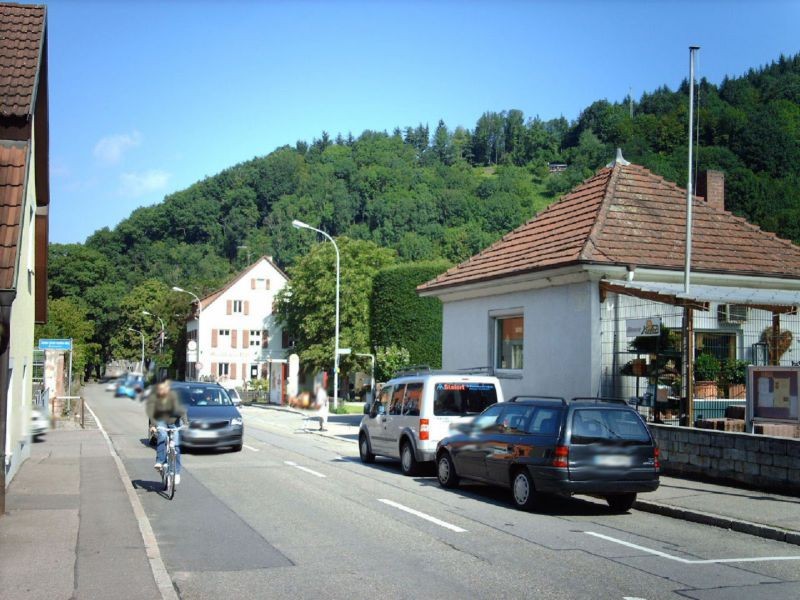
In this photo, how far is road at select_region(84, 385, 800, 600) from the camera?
783 centimetres

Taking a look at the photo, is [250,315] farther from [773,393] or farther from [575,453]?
[575,453]

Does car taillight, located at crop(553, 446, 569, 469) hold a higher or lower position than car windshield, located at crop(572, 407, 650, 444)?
lower

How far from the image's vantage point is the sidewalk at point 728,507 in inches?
435

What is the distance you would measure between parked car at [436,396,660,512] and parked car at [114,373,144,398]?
281 inches

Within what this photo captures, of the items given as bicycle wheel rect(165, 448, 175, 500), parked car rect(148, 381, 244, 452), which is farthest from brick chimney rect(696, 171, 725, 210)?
bicycle wheel rect(165, 448, 175, 500)

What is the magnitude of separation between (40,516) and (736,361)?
13.8m

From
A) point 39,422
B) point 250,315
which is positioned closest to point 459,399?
point 39,422

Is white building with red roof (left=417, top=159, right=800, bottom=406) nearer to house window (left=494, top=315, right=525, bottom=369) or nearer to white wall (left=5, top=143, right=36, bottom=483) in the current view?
house window (left=494, top=315, right=525, bottom=369)

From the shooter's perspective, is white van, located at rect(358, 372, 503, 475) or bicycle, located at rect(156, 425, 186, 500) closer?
bicycle, located at rect(156, 425, 186, 500)

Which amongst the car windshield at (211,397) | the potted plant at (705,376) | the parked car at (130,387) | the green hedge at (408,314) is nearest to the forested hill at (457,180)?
the green hedge at (408,314)

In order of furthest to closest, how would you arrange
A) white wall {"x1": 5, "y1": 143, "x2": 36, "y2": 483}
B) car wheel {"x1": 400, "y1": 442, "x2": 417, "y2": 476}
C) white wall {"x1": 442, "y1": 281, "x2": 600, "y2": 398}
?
white wall {"x1": 442, "y1": 281, "x2": 600, "y2": 398}, car wheel {"x1": 400, "y1": 442, "x2": 417, "y2": 476}, white wall {"x1": 5, "y1": 143, "x2": 36, "y2": 483}

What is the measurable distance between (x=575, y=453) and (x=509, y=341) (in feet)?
34.3

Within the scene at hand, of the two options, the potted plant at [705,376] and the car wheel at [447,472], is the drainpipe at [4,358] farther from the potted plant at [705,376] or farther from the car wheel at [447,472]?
the potted plant at [705,376]

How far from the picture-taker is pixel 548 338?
66.8ft
